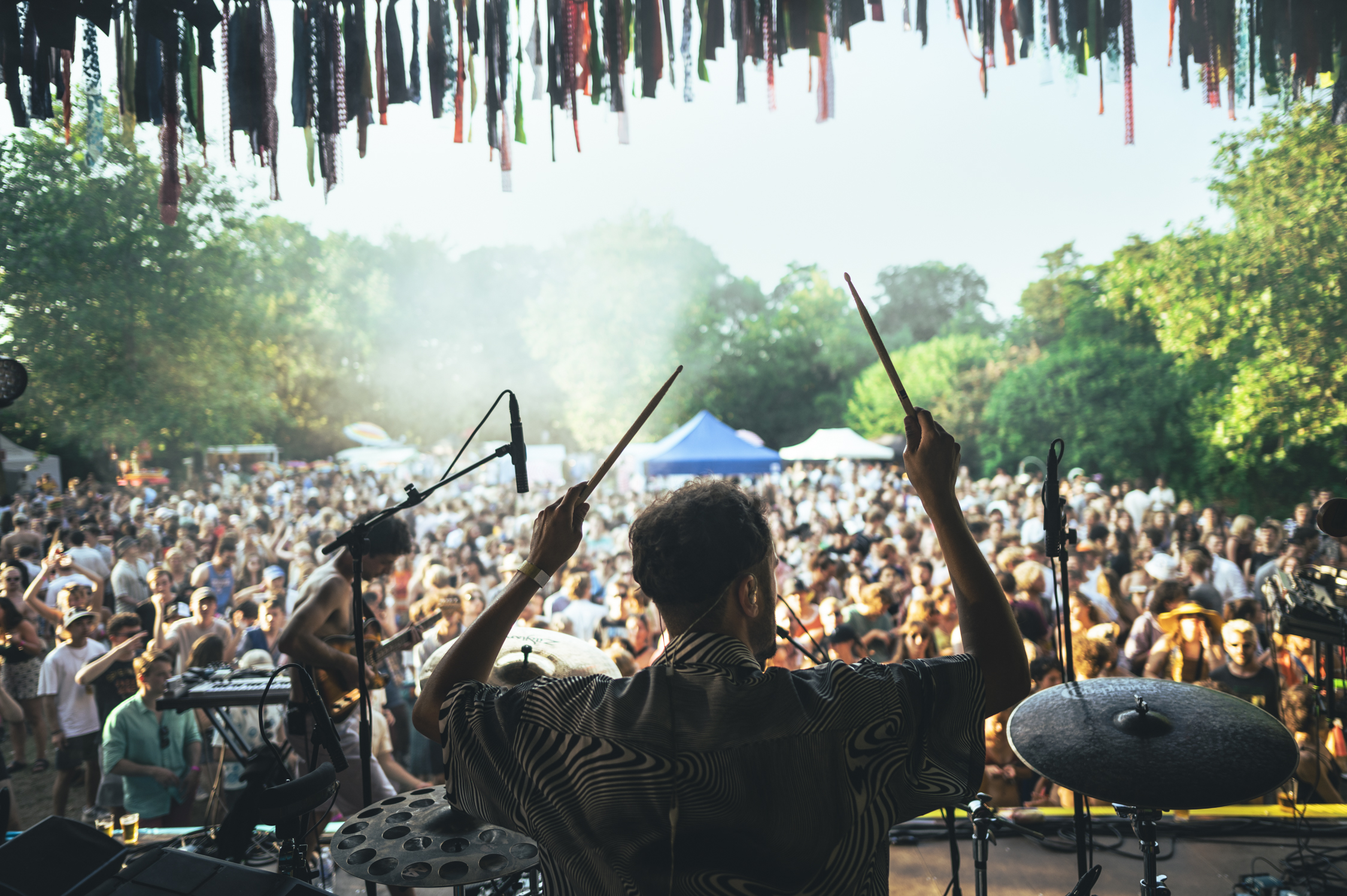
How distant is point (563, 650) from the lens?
251 cm

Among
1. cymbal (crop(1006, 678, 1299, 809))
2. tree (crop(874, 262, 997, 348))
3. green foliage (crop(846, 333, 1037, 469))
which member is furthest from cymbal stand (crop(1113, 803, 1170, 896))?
tree (crop(874, 262, 997, 348))

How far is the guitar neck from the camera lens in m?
3.69

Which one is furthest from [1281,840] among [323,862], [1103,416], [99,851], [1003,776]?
[1103,416]

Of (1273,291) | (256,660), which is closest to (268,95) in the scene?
(256,660)

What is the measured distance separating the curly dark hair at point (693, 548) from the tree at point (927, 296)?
52202mm

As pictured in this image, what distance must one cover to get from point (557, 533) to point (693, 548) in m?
0.27

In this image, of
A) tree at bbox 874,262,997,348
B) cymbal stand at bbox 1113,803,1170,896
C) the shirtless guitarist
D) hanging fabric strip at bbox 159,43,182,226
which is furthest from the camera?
tree at bbox 874,262,997,348

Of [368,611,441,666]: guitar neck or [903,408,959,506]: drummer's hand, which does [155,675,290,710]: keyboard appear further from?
[903,408,959,506]: drummer's hand

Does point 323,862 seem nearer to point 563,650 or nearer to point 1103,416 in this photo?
point 563,650

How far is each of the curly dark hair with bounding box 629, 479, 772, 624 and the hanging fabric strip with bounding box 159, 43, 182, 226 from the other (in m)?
2.90

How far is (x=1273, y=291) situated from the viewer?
A: 37.0 feet

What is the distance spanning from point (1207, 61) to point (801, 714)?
376 cm

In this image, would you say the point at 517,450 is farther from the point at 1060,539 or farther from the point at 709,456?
the point at 709,456

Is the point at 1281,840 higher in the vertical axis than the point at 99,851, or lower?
lower
